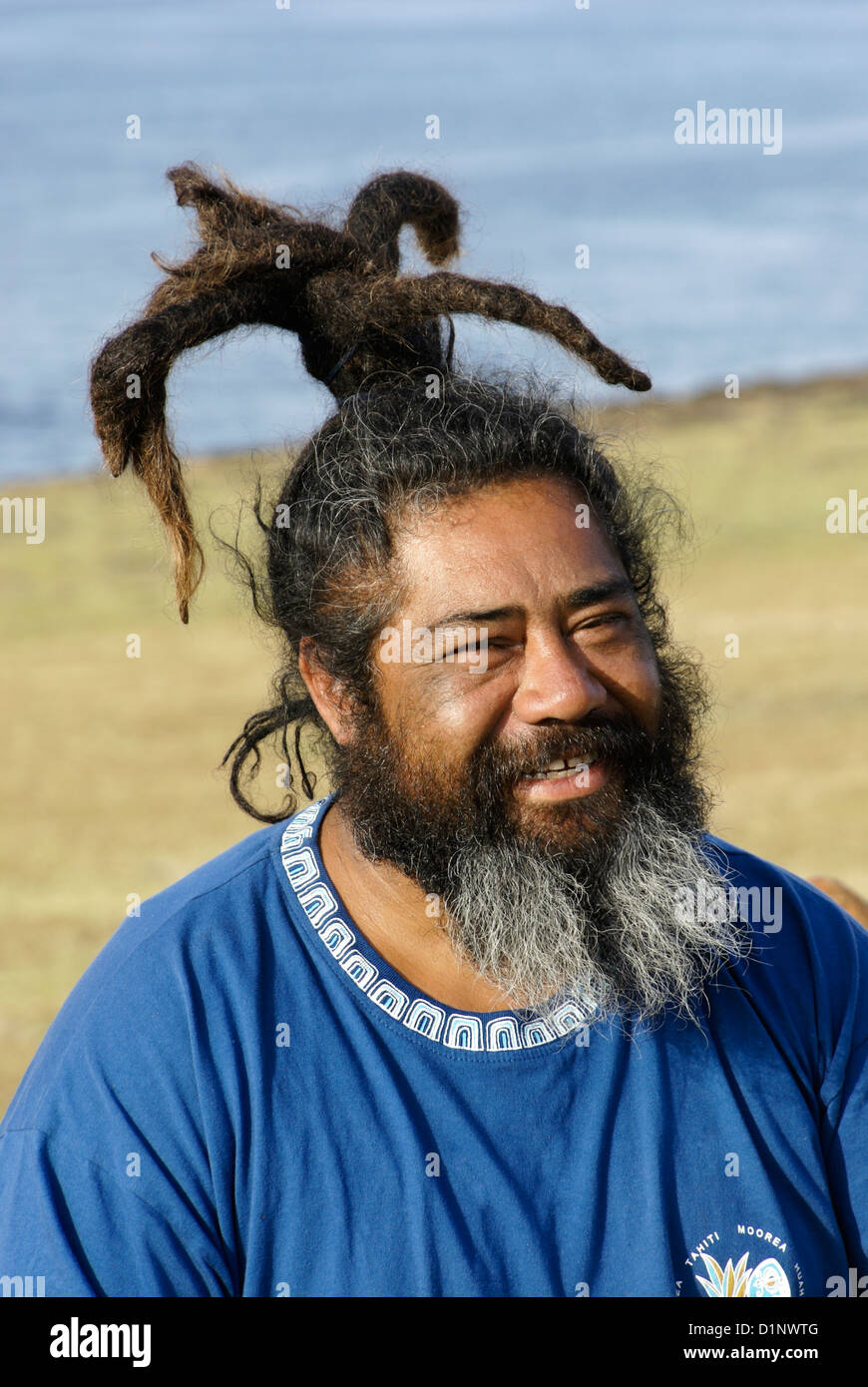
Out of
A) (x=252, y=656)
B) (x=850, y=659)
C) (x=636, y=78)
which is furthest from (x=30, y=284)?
(x=636, y=78)

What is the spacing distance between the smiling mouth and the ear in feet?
1.19

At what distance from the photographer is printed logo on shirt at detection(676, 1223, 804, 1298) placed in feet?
7.00

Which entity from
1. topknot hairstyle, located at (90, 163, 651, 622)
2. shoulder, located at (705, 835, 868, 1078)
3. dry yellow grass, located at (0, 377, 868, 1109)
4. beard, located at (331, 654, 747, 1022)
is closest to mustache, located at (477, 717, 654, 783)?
beard, located at (331, 654, 747, 1022)

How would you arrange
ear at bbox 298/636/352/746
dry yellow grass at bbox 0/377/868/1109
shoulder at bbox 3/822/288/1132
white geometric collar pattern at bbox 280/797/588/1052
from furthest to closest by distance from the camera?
dry yellow grass at bbox 0/377/868/1109 → ear at bbox 298/636/352/746 → white geometric collar pattern at bbox 280/797/588/1052 → shoulder at bbox 3/822/288/1132

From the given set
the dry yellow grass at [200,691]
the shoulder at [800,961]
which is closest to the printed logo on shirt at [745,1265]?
the shoulder at [800,961]

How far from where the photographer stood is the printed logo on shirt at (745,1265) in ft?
7.00

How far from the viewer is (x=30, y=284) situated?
30.9 meters

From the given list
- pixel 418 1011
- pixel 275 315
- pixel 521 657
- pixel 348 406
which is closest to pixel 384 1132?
pixel 418 1011

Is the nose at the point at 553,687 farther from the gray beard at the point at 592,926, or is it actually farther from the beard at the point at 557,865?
the gray beard at the point at 592,926

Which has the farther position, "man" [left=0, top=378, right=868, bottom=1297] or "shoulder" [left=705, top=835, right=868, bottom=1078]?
"shoulder" [left=705, top=835, right=868, bottom=1078]

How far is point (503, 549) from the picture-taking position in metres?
2.28

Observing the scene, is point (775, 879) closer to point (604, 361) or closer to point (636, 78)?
point (604, 361)

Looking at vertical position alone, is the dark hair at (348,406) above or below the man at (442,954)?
above

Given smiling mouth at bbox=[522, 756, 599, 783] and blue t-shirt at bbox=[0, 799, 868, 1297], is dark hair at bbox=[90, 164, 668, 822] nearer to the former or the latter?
smiling mouth at bbox=[522, 756, 599, 783]
